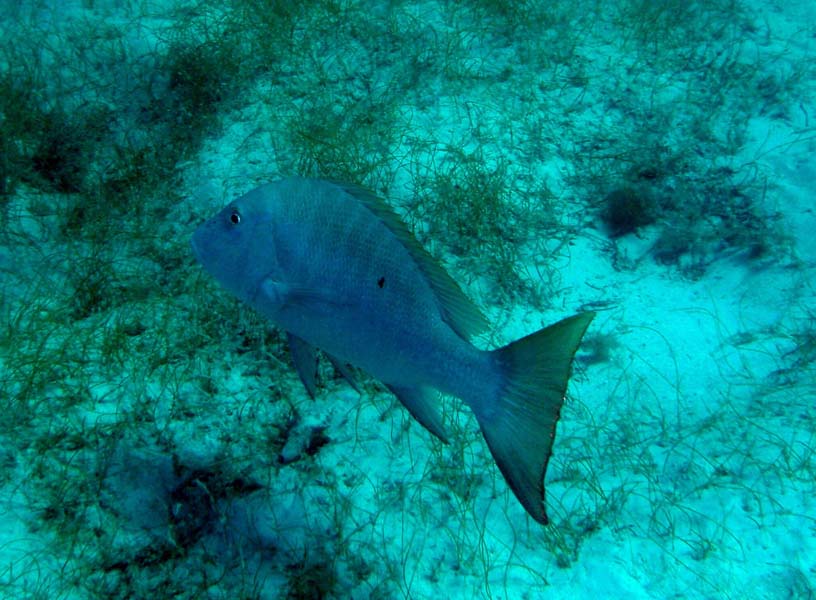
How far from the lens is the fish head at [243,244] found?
192cm

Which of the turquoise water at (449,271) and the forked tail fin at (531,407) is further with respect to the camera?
the turquoise water at (449,271)

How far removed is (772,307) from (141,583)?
4.30 metres

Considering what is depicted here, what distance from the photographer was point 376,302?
1854 mm

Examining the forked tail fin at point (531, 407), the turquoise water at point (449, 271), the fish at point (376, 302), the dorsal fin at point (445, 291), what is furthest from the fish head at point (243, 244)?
the turquoise water at point (449, 271)

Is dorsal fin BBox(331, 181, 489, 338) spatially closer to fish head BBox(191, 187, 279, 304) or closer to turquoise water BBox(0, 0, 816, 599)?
fish head BBox(191, 187, 279, 304)

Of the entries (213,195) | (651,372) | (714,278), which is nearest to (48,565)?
(213,195)

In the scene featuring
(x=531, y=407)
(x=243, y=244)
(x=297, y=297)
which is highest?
(x=243, y=244)

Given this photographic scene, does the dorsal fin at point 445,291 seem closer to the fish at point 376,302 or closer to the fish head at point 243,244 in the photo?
the fish at point 376,302

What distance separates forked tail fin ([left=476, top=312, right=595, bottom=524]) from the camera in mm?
1681

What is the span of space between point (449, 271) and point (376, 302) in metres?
1.95

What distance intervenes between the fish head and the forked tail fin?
91cm

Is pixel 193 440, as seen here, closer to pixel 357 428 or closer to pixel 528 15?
pixel 357 428

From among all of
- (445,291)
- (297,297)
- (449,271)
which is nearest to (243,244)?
(297,297)

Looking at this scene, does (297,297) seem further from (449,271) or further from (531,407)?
(449,271)
